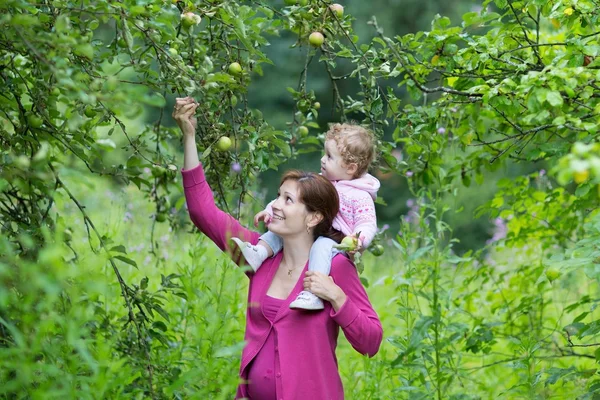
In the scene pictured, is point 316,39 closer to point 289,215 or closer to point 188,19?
point 188,19

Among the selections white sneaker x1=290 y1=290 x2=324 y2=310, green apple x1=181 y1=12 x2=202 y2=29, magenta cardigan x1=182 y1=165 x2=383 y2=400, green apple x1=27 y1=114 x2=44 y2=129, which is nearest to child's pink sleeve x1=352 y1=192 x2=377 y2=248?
magenta cardigan x1=182 y1=165 x2=383 y2=400

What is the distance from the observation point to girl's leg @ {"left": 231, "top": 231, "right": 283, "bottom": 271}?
261 cm

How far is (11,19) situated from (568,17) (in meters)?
1.83

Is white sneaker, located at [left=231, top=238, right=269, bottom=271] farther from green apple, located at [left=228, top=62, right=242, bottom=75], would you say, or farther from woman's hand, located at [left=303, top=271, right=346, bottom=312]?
green apple, located at [left=228, top=62, right=242, bottom=75]

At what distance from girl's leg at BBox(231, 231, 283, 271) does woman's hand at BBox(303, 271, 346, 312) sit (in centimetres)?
25

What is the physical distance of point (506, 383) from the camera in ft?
14.9

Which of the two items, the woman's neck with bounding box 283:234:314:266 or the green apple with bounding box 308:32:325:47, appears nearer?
the woman's neck with bounding box 283:234:314:266

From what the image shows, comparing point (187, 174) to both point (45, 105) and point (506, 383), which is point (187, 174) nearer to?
point (45, 105)

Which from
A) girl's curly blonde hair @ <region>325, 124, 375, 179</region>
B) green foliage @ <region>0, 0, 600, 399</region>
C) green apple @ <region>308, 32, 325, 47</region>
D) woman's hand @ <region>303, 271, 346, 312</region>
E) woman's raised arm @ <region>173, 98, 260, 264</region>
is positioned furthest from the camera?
green apple @ <region>308, 32, 325, 47</region>

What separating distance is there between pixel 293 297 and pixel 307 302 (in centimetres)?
10

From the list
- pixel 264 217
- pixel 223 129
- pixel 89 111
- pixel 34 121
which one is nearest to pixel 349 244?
pixel 264 217

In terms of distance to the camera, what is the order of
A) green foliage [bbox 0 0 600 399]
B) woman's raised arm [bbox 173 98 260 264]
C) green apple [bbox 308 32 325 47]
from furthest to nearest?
green apple [bbox 308 32 325 47]
woman's raised arm [bbox 173 98 260 264]
green foliage [bbox 0 0 600 399]

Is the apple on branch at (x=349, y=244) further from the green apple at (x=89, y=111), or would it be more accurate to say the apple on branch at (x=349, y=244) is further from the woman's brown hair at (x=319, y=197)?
the green apple at (x=89, y=111)

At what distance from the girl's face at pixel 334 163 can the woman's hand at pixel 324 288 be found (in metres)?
0.40
